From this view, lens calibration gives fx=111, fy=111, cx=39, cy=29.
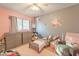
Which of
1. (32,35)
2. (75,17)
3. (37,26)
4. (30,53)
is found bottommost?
(30,53)

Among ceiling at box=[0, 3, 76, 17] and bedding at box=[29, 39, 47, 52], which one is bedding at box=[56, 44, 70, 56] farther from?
ceiling at box=[0, 3, 76, 17]

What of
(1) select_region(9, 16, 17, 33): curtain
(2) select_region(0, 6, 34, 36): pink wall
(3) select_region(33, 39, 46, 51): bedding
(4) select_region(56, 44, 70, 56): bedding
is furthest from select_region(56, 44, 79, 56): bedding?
(2) select_region(0, 6, 34, 36): pink wall

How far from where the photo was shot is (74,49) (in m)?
1.62

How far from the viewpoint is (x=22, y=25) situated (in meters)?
1.71

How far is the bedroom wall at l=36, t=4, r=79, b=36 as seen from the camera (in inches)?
63.4

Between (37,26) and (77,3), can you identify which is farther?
(37,26)

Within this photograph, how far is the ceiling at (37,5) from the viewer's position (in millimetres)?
1616

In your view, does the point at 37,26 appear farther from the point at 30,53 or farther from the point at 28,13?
the point at 30,53

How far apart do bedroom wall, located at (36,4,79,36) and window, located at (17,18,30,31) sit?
170 millimetres

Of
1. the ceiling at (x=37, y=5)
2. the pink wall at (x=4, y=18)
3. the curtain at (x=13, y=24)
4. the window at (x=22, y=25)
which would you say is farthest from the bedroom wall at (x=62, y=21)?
the pink wall at (x=4, y=18)

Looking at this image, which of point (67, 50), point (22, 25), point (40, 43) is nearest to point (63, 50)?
point (67, 50)

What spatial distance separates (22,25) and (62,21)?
61 cm

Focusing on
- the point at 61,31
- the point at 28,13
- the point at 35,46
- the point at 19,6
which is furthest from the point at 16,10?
the point at 61,31

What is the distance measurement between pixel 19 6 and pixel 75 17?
32.7 inches
